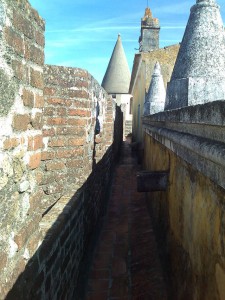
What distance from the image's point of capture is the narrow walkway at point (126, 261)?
3123 millimetres

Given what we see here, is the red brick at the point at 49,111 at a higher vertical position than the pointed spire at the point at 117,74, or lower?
lower

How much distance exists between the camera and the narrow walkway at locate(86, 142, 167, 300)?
3.12 m

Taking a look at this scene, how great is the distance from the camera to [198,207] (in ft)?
6.66

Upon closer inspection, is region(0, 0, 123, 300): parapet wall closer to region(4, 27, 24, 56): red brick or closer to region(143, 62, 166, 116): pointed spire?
region(4, 27, 24, 56): red brick

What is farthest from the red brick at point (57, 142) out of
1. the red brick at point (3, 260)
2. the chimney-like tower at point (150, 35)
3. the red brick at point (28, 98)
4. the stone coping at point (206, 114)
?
the chimney-like tower at point (150, 35)

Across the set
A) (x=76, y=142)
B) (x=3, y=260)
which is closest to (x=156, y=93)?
(x=76, y=142)

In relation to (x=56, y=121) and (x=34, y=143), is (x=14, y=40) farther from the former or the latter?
(x=56, y=121)

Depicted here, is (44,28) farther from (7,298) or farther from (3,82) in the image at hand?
(7,298)

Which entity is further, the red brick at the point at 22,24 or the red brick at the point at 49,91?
the red brick at the point at 49,91

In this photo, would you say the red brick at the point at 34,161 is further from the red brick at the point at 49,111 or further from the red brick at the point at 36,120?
the red brick at the point at 49,111

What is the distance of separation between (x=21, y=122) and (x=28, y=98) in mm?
161

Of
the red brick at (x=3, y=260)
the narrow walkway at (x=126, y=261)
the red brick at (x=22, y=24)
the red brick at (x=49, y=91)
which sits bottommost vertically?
the narrow walkway at (x=126, y=261)

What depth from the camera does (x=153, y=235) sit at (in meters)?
4.32

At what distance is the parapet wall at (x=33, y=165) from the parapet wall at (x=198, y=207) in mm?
942
